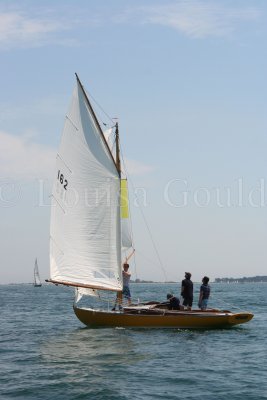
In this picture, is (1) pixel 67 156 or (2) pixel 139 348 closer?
(2) pixel 139 348

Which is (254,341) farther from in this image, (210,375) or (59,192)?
(59,192)

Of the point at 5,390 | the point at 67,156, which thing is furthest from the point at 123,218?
the point at 5,390

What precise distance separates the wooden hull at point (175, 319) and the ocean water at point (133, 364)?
1.24 feet

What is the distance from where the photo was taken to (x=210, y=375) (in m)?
21.1

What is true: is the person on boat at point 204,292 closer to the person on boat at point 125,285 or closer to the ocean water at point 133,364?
the ocean water at point 133,364

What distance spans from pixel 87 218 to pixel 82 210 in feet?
1.70

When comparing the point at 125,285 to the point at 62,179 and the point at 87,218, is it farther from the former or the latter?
the point at 62,179

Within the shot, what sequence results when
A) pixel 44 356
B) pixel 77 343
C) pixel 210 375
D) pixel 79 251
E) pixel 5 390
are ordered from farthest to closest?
pixel 79 251 → pixel 77 343 → pixel 44 356 → pixel 210 375 → pixel 5 390

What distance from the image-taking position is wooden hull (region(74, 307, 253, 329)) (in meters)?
32.4

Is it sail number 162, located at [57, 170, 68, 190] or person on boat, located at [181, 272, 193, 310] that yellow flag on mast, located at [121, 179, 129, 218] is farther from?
person on boat, located at [181, 272, 193, 310]

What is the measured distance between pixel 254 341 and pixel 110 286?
8.49m

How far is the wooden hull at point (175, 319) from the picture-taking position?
1276 inches

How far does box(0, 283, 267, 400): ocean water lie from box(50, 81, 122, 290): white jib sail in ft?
10.5

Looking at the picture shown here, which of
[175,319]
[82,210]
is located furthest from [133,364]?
[82,210]
